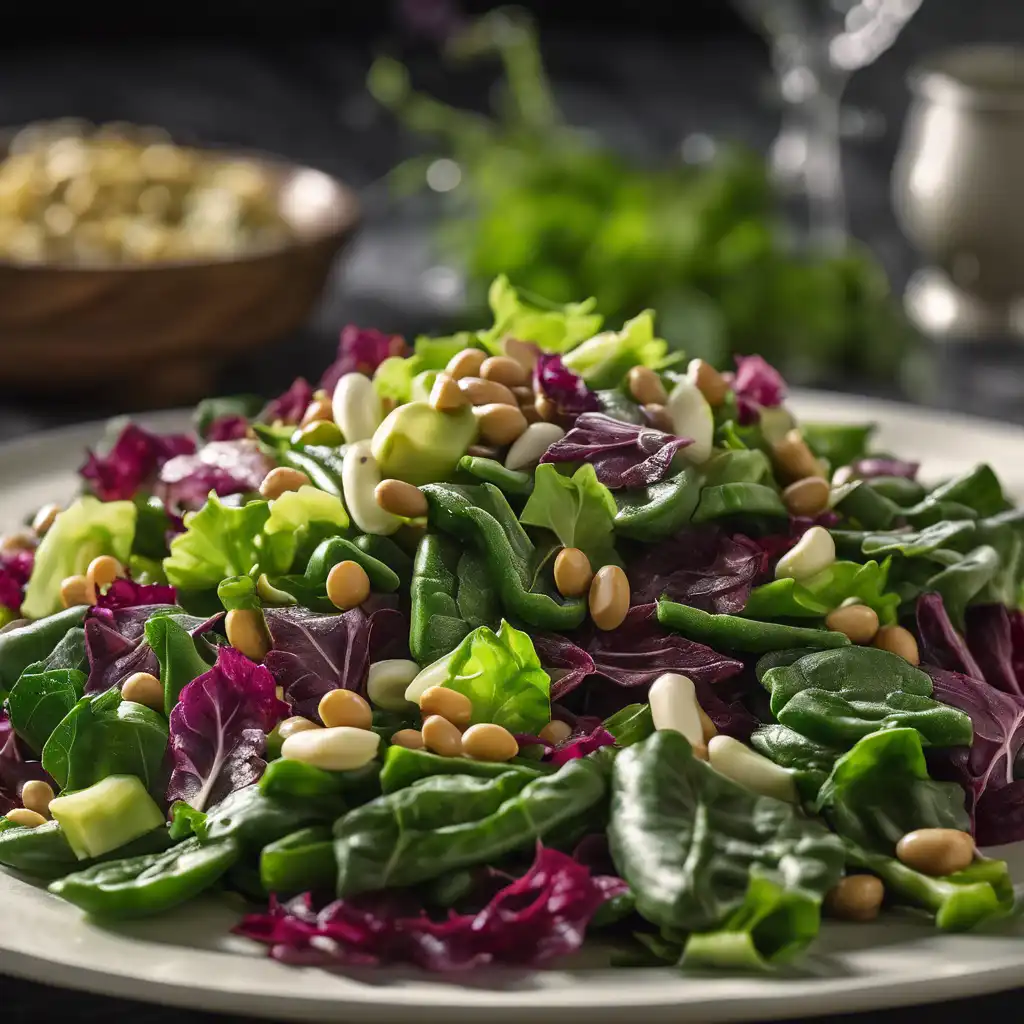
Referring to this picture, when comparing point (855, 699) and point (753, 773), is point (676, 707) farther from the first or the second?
point (855, 699)

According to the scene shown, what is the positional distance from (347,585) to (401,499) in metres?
0.15

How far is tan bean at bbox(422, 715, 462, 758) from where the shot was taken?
5.98ft

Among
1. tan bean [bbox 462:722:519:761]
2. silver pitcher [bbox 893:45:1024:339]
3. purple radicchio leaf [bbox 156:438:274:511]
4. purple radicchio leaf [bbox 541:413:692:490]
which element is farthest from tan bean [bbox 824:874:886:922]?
silver pitcher [bbox 893:45:1024:339]

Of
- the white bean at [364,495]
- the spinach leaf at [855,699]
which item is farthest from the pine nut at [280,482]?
the spinach leaf at [855,699]

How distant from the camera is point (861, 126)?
17.4ft

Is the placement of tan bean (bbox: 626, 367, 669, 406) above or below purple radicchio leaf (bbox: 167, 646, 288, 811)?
above

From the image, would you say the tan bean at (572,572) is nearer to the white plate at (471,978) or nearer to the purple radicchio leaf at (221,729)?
the purple radicchio leaf at (221,729)

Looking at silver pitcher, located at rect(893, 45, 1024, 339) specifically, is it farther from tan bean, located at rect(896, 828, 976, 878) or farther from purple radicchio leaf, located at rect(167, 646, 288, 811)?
purple radicchio leaf, located at rect(167, 646, 288, 811)

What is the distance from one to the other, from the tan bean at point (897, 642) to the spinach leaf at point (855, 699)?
4 centimetres

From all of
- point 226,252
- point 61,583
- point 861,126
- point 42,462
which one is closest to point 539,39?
point 861,126

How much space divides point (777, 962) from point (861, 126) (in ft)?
13.8

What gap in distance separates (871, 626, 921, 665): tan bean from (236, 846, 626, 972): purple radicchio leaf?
0.62 m

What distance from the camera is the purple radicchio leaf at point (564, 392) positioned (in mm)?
2258

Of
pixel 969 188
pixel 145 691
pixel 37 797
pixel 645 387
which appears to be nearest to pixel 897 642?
pixel 645 387
